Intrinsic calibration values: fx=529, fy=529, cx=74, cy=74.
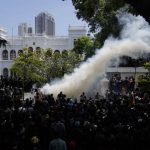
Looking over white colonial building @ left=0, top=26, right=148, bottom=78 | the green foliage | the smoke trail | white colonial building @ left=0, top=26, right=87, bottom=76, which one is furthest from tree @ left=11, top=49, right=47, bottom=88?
white colonial building @ left=0, top=26, right=87, bottom=76

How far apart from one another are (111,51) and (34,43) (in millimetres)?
49833

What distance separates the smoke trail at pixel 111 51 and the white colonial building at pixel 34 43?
46.6 metres

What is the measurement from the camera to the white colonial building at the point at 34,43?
92.9 metres

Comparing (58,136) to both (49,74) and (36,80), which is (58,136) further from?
(49,74)

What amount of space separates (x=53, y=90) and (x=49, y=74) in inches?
862

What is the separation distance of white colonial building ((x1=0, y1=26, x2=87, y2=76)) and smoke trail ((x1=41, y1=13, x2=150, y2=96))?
153 feet

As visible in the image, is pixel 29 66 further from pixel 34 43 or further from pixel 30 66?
pixel 34 43

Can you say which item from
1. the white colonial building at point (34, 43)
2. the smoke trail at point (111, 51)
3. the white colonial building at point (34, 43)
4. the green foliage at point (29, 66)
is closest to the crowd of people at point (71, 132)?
the smoke trail at point (111, 51)

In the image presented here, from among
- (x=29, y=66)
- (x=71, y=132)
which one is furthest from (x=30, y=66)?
(x=71, y=132)

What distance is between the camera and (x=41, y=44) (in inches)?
3656

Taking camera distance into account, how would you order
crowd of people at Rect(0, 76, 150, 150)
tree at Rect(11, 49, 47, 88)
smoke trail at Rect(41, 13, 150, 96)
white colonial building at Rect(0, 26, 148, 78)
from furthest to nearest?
white colonial building at Rect(0, 26, 148, 78)
tree at Rect(11, 49, 47, 88)
smoke trail at Rect(41, 13, 150, 96)
crowd of people at Rect(0, 76, 150, 150)

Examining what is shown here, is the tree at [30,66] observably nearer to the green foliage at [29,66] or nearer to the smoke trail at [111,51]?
the green foliage at [29,66]

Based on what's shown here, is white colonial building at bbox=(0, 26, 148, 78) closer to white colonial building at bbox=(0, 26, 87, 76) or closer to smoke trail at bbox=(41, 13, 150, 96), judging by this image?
white colonial building at bbox=(0, 26, 87, 76)

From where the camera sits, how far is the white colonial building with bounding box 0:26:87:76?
9288cm
